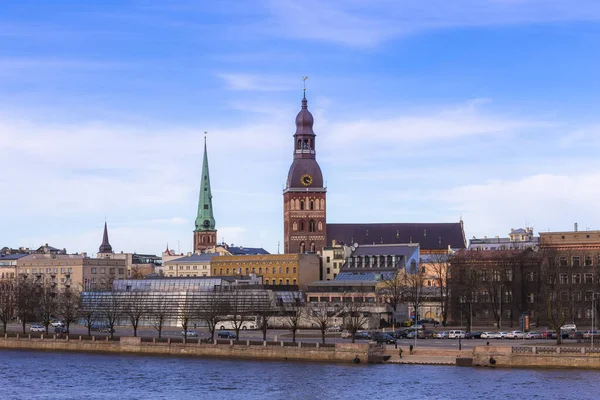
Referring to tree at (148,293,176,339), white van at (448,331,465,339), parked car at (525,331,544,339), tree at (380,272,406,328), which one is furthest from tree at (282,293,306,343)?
parked car at (525,331,544,339)

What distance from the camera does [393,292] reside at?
7151 inches

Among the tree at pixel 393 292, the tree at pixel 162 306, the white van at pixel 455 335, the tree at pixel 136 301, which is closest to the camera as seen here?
the white van at pixel 455 335

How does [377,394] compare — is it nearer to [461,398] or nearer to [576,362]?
[461,398]

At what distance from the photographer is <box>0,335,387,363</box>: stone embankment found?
11688 centimetres

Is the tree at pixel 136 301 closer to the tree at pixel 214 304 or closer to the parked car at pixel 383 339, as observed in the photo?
the tree at pixel 214 304

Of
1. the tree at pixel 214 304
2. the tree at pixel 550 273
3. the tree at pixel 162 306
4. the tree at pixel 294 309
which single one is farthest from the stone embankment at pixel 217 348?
the tree at pixel 162 306

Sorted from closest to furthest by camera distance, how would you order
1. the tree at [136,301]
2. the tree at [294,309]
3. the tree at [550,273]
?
the tree at [550,273], the tree at [294,309], the tree at [136,301]

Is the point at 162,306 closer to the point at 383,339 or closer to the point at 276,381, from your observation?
the point at 383,339

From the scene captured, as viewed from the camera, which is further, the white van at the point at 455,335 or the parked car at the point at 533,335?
the white van at the point at 455,335

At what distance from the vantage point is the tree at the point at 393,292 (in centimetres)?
17475

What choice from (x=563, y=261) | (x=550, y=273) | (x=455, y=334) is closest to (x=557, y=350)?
(x=455, y=334)

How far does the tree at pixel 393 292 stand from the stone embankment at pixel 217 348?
4618cm

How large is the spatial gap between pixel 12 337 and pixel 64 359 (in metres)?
18.7

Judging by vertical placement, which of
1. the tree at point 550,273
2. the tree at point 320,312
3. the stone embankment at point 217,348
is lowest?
the stone embankment at point 217,348
